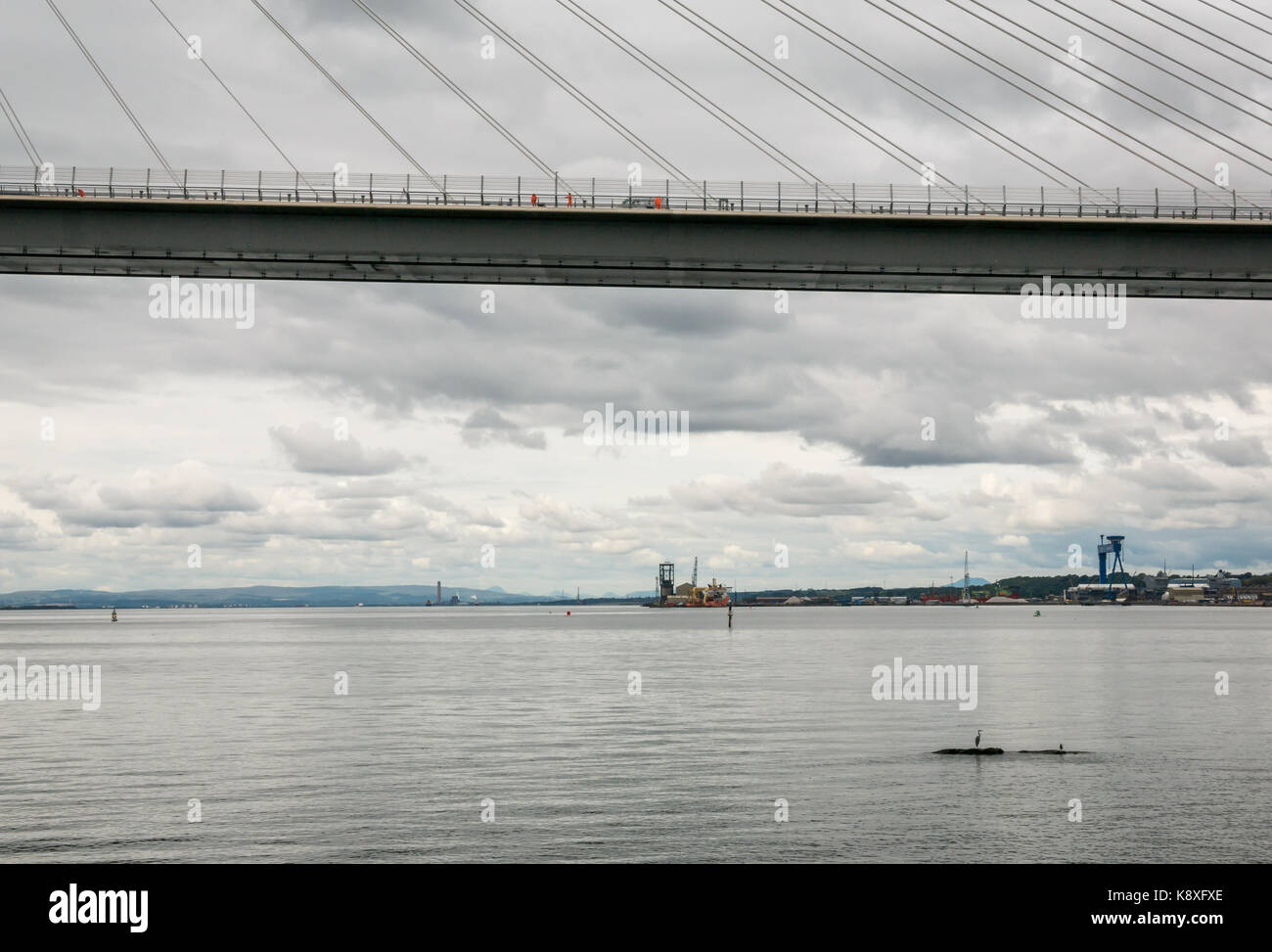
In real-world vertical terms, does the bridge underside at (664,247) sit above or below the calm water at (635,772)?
above

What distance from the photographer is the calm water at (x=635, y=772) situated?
27797 mm

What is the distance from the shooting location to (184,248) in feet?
160

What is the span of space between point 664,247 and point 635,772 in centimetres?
2350

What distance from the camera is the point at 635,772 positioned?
124ft

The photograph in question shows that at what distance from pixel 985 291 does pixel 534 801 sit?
32.8 m

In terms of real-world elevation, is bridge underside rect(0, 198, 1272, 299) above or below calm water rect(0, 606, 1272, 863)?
above

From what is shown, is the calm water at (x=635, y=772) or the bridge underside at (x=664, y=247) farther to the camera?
the bridge underside at (x=664, y=247)

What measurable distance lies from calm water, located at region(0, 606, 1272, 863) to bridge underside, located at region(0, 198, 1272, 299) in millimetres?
20374

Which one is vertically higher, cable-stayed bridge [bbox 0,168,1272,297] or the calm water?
cable-stayed bridge [bbox 0,168,1272,297]

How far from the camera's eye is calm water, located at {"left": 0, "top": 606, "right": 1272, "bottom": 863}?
2780 cm

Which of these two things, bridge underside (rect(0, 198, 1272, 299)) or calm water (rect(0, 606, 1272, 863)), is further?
bridge underside (rect(0, 198, 1272, 299))

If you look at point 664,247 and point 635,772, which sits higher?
point 664,247

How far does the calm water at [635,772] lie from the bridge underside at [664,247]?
66.8 ft
